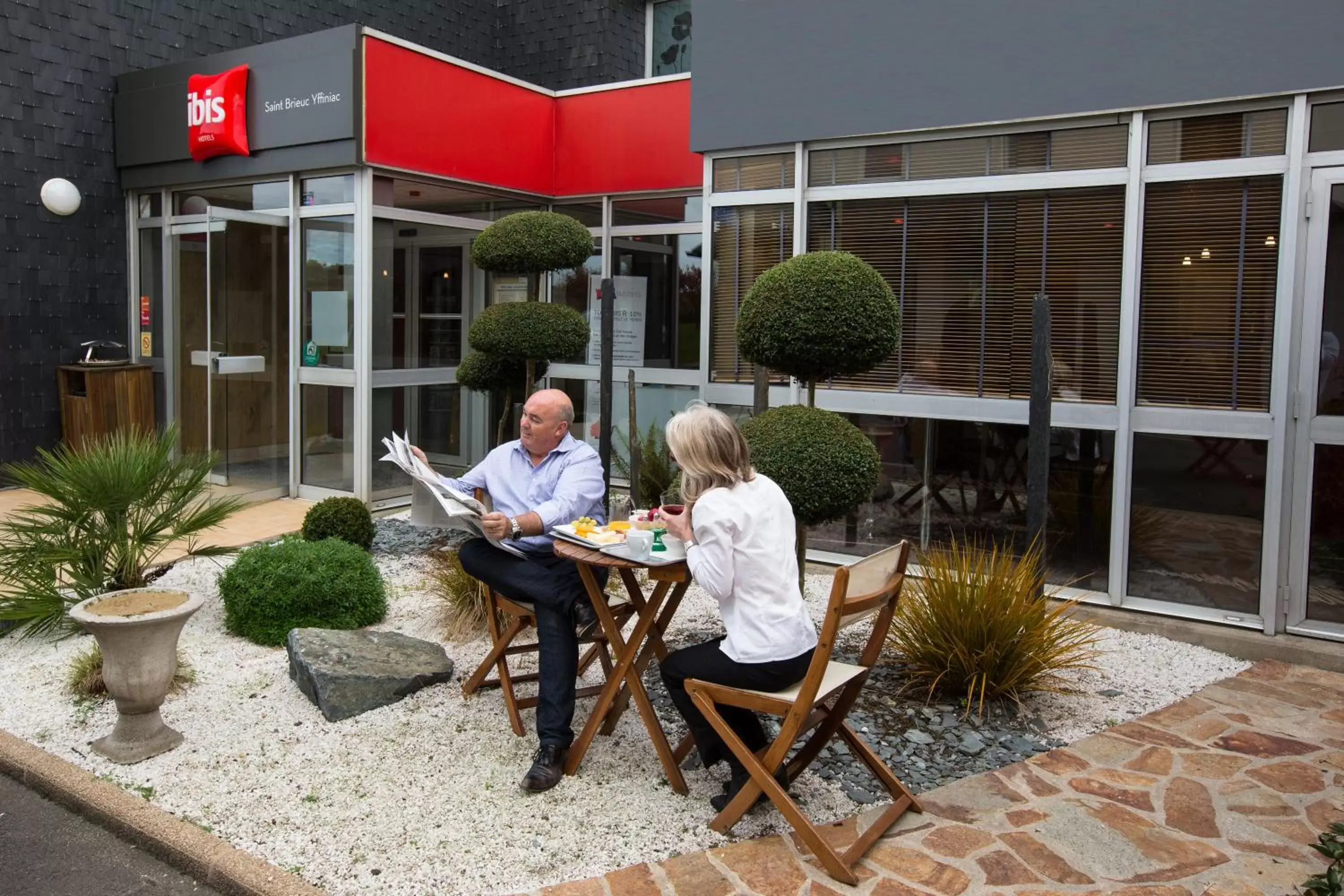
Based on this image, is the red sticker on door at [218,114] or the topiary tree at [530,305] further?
the red sticker on door at [218,114]

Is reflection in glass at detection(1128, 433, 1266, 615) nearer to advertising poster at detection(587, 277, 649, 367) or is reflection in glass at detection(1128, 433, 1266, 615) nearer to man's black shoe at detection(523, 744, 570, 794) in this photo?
man's black shoe at detection(523, 744, 570, 794)

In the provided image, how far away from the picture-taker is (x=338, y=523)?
22.0ft

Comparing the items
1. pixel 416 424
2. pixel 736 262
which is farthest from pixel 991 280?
pixel 416 424

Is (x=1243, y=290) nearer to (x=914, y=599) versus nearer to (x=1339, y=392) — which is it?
(x=1339, y=392)

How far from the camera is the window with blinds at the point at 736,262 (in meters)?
6.78

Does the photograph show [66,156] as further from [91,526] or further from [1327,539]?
[1327,539]

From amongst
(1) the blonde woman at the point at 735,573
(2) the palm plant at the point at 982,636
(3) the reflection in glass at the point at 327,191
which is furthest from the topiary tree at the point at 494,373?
(1) the blonde woman at the point at 735,573

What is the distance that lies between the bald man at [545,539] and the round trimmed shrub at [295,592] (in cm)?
126

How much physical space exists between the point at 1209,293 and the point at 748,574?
3439 mm

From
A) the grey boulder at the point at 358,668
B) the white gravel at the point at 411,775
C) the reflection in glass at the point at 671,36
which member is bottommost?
the white gravel at the point at 411,775

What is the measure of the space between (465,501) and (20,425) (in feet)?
22.3


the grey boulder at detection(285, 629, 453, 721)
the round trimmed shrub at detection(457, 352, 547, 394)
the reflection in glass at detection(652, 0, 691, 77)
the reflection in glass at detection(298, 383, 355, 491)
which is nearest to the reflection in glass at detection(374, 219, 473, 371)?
the reflection in glass at detection(298, 383, 355, 491)

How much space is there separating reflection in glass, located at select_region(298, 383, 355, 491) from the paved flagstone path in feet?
18.6

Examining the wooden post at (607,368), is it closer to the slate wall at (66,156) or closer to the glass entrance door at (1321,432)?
the glass entrance door at (1321,432)
